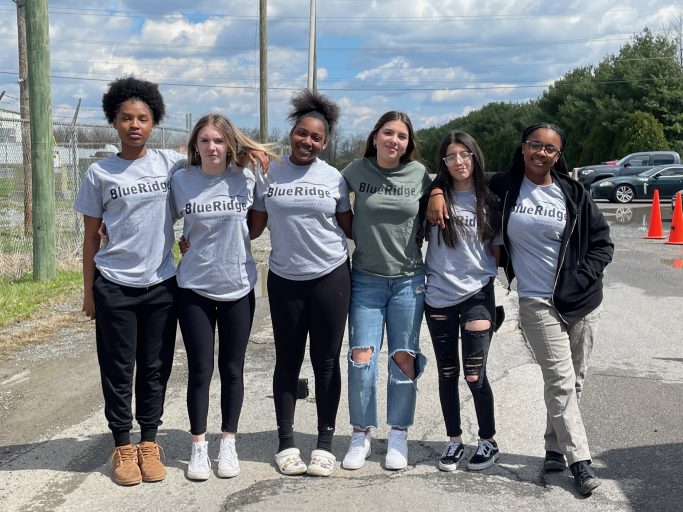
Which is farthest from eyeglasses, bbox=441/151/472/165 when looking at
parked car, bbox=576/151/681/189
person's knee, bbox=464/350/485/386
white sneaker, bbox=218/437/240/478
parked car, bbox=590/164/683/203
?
parked car, bbox=576/151/681/189

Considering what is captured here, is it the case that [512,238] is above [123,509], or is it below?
above

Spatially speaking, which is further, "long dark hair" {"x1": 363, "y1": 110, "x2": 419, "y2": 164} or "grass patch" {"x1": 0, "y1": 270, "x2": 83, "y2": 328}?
"grass patch" {"x1": 0, "y1": 270, "x2": 83, "y2": 328}

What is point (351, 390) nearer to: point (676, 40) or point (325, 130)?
point (325, 130)

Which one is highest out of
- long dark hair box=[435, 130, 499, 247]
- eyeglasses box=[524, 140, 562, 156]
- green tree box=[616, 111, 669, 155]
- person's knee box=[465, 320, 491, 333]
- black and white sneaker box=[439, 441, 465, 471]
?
green tree box=[616, 111, 669, 155]

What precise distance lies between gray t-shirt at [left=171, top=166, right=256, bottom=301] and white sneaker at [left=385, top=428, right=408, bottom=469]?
3.70 feet

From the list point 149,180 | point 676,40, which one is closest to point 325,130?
point 149,180

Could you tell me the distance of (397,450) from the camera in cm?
437

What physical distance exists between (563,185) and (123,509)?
→ 270 centimetres

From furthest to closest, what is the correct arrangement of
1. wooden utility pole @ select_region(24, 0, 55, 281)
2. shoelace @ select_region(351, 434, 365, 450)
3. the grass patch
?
wooden utility pole @ select_region(24, 0, 55, 281)
the grass patch
shoelace @ select_region(351, 434, 365, 450)

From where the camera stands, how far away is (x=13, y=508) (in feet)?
12.6

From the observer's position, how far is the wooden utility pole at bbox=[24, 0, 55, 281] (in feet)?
32.1

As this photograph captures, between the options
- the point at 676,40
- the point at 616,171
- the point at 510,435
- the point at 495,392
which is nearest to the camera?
the point at 510,435

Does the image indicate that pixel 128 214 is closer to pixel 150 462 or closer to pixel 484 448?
pixel 150 462

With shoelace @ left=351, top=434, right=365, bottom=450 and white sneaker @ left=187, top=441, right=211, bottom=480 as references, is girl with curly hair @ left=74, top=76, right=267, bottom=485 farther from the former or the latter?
shoelace @ left=351, top=434, right=365, bottom=450
